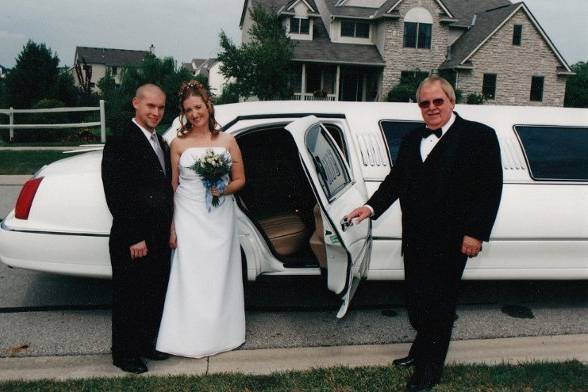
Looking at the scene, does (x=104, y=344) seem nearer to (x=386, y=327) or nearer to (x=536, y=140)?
(x=386, y=327)

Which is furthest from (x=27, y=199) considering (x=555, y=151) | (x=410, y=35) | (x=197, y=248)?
(x=410, y=35)

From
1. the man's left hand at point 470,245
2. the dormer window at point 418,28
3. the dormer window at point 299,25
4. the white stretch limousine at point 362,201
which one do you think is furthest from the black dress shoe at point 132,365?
the dormer window at point 418,28

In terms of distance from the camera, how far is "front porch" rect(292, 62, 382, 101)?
34.4 meters

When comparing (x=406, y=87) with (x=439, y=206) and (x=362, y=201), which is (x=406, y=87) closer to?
(x=362, y=201)

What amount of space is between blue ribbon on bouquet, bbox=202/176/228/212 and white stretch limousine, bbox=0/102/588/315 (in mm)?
584

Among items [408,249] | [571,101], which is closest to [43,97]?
[408,249]

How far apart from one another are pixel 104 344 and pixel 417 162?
2.57m

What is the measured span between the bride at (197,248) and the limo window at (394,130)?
1389 mm

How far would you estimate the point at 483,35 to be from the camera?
32406 millimetres

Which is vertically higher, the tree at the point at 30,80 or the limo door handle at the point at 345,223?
the tree at the point at 30,80

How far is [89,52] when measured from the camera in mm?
76750

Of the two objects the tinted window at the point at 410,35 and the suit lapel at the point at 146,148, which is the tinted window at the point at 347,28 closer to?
the tinted window at the point at 410,35

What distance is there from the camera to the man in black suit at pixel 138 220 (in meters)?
3.25

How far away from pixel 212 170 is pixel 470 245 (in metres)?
1.64
